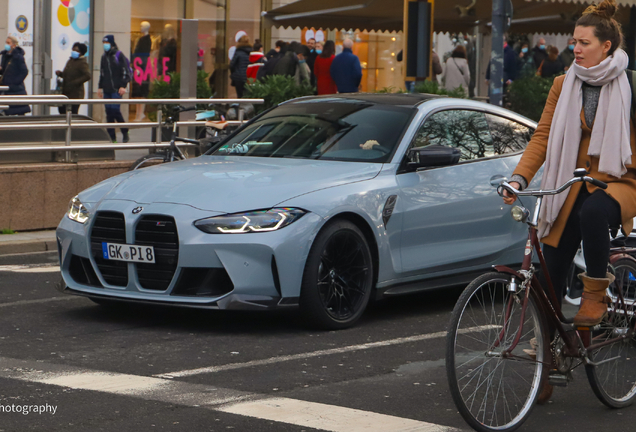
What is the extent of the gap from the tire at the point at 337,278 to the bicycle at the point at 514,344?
5.80 ft

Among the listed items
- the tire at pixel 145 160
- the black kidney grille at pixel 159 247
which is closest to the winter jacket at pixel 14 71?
the tire at pixel 145 160

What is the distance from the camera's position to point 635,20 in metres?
20.8

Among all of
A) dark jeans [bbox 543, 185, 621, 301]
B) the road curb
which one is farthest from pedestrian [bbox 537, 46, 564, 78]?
dark jeans [bbox 543, 185, 621, 301]

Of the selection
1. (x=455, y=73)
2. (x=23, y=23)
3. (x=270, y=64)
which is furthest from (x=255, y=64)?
(x=23, y=23)

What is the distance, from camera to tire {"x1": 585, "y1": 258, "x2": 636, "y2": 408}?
525cm

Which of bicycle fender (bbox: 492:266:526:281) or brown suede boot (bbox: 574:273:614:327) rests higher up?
bicycle fender (bbox: 492:266:526:281)

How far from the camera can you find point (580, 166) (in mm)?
5180

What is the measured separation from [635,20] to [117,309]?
51.3 feet

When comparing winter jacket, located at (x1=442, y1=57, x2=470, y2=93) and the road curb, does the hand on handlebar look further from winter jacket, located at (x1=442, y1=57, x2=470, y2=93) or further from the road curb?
winter jacket, located at (x1=442, y1=57, x2=470, y2=93)

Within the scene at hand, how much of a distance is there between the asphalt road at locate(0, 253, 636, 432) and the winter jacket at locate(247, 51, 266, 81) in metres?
14.1

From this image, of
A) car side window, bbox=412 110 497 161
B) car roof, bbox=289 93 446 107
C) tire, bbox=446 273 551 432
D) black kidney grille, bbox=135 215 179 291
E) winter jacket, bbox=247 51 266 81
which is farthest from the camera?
winter jacket, bbox=247 51 266 81

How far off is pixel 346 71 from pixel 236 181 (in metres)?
12.7

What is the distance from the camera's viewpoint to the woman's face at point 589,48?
5.09m

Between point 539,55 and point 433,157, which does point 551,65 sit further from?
point 433,157
